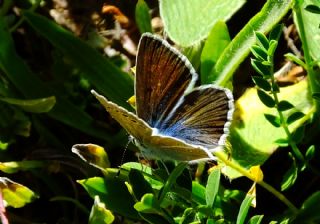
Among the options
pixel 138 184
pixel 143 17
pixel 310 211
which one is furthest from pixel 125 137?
pixel 310 211

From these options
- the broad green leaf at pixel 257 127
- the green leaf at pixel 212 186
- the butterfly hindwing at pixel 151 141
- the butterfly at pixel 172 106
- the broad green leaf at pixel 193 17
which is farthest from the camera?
the broad green leaf at pixel 193 17

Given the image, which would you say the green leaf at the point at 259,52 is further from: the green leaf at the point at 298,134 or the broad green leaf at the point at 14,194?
the broad green leaf at the point at 14,194

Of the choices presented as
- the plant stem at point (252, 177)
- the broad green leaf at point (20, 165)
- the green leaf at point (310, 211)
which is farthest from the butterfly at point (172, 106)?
the broad green leaf at point (20, 165)

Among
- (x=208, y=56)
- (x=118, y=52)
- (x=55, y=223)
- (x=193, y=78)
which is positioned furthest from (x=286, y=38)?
(x=55, y=223)

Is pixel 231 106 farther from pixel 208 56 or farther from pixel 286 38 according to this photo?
pixel 286 38

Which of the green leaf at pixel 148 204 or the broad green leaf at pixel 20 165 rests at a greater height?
the green leaf at pixel 148 204

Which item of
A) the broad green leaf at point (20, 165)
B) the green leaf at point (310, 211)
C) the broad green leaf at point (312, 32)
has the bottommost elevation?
the green leaf at point (310, 211)

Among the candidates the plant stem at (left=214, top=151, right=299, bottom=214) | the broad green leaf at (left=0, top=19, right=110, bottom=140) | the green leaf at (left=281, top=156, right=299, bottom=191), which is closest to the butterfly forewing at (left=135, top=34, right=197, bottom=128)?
the plant stem at (left=214, top=151, right=299, bottom=214)
